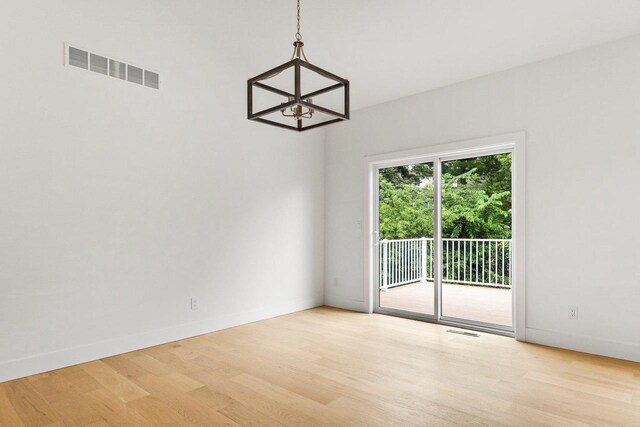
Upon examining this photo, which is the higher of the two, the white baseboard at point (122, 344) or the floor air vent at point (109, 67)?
the floor air vent at point (109, 67)

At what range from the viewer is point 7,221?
2842 mm

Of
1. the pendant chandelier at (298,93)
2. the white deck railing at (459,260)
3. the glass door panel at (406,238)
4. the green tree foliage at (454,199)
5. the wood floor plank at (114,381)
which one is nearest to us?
the pendant chandelier at (298,93)

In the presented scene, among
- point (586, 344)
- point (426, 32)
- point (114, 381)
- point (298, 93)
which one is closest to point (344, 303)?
point (586, 344)

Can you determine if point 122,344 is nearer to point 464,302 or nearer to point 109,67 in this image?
point 109,67

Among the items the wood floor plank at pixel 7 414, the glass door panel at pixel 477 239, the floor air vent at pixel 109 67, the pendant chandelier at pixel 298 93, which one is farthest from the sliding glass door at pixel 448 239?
the wood floor plank at pixel 7 414

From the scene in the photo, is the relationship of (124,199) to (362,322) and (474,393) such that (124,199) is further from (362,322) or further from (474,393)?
(474,393)

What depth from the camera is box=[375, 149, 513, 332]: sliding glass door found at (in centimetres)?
421

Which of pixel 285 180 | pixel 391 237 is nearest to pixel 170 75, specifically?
pixel 285 180

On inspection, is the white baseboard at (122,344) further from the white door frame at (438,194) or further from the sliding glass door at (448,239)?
the sliding glass door at (448,239)

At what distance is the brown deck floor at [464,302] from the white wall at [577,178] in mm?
717

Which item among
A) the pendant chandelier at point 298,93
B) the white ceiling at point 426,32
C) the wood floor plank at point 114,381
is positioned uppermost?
the white ceiling at point 426,32

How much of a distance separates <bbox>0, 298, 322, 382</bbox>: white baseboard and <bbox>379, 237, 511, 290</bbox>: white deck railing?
1.71 meters

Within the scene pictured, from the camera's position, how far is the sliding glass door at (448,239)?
A: 4.21 metres

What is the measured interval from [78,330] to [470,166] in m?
4.19
